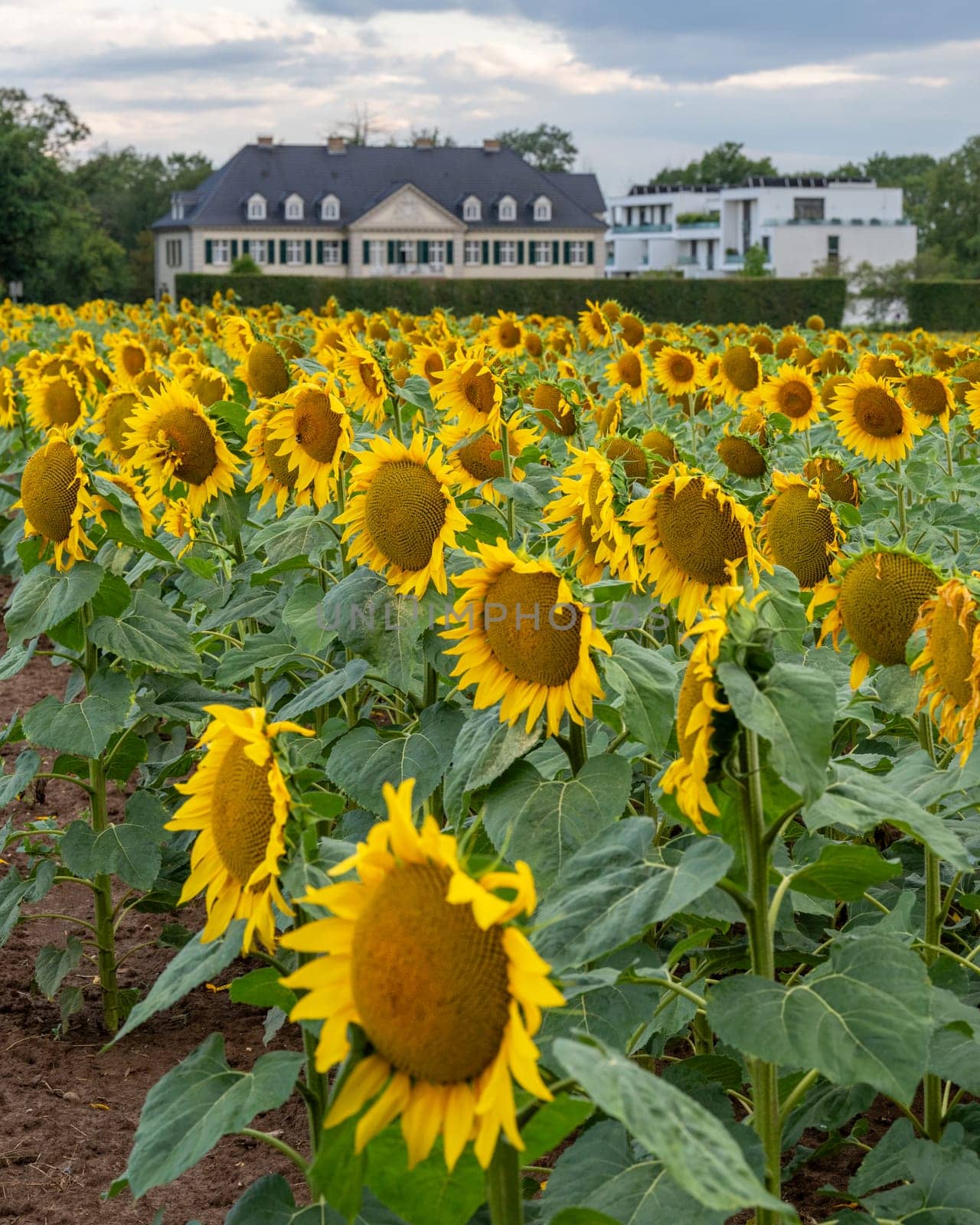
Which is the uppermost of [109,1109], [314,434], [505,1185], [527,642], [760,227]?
[760,227]

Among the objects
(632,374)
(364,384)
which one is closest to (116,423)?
(364,384)

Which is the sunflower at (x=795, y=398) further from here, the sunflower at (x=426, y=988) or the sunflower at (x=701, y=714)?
the sunflower at (x=426, y=988)

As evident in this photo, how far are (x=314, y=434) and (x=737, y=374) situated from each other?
3314 millimetres

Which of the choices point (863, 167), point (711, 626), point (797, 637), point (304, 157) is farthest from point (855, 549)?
point (863, 167)

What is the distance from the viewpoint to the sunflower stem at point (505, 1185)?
159 centimetres

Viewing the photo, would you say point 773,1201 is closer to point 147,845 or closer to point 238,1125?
point 238,1125

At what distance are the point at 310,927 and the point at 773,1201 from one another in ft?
1.63

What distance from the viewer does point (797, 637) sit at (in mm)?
2953

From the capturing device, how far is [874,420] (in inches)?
203

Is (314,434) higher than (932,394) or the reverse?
higher

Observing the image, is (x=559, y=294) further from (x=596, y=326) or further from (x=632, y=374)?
(x=632, y=374)

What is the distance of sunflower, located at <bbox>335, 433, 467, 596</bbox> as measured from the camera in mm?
3070

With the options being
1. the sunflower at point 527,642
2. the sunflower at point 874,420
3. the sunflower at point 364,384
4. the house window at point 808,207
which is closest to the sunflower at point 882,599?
the sunflower at point 527,642

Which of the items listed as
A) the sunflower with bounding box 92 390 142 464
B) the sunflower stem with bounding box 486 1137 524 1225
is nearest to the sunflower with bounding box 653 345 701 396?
the sunflower with bounding box 92 390 142 464
